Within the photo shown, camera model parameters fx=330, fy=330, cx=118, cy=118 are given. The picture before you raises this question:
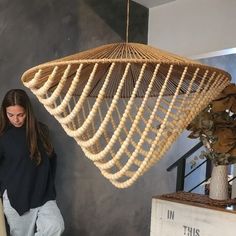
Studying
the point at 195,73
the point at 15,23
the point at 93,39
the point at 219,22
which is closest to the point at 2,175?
the point at 15,23

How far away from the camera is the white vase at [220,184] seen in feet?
5.10

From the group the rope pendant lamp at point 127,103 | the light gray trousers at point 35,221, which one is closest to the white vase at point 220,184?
the rope pendant lamp at point 127,103

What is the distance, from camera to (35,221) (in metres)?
2.38

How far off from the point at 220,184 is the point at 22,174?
4.50 feet

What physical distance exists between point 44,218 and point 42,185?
0.23m

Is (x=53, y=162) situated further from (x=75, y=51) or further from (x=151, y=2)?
(x=151, y=2)

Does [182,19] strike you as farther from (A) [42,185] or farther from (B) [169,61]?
(B) [169,61]

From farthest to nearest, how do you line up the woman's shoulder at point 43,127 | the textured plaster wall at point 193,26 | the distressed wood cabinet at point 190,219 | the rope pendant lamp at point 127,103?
the textured plaster wall at point 193,26 → the woman's shoulder at point 43,127 → the distressed wood cabinet at point 190,219 → the rope pendant lamp at point 127,103

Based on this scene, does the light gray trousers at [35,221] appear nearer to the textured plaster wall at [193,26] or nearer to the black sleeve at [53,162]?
the black sleeve at [53,162]

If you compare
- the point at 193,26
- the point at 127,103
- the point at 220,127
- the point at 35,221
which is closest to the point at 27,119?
the point at 35,221

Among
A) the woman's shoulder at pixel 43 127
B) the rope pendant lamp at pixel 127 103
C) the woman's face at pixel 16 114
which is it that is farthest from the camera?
the woman's shoulder at pixel 43 127

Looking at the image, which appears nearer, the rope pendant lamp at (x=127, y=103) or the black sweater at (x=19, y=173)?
the rope pendant lamp at (x=127, y=103)

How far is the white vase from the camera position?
1.55 meters

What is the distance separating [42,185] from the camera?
240 centimetres
